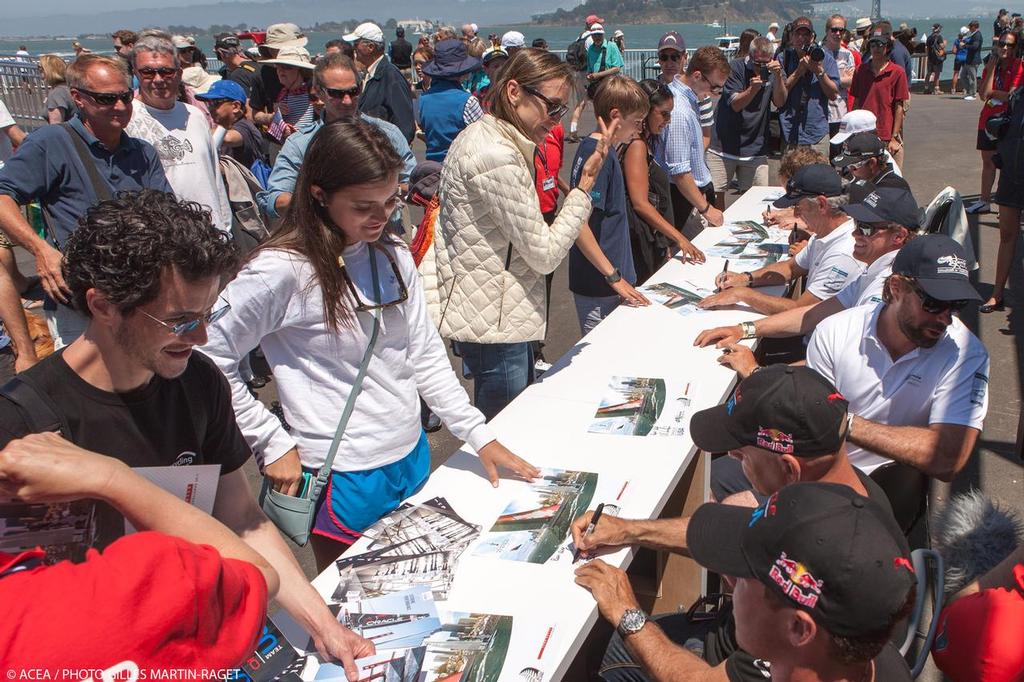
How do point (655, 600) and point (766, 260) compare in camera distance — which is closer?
point (655, 600)

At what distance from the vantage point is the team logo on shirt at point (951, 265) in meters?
2.61

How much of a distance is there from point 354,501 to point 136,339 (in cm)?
96

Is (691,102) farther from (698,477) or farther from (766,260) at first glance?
(698,477)

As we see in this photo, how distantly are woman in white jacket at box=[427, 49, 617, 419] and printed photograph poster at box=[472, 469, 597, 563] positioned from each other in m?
0.68

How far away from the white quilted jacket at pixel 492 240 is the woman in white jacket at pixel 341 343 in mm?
491

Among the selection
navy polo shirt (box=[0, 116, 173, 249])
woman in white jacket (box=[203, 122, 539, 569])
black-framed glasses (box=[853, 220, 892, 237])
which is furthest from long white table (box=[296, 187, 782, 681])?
navy polo shirt (box=[0, 116, 173, 249])

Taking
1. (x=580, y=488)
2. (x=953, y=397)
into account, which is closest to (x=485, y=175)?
(x=580, y=488)

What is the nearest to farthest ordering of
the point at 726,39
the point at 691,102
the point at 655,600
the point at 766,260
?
the point at 655,600 → the point at 766,260 → the point at 691,102 → the point at 726,39

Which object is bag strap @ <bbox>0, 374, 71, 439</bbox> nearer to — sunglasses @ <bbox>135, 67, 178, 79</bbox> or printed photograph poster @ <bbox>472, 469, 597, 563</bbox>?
printed photograph poster @ <bbox>472, 469, 597, 563</bbox>

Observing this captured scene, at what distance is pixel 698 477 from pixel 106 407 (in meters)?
2.15

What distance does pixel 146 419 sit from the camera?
5.14 feet

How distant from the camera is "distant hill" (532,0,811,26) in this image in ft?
530

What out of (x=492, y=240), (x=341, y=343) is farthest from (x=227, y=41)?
(x=341, y=343)

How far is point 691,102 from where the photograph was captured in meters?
5.72
